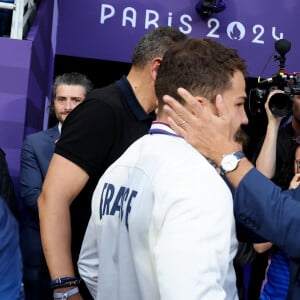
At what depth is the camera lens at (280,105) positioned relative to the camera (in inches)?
110

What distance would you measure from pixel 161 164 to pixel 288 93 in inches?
65.3

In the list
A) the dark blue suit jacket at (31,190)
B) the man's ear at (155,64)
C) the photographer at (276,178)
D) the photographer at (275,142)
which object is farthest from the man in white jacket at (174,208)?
the dark blue suit jacket at (31,190)

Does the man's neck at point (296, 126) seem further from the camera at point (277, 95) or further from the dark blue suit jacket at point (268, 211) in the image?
the dark blue suit jacket at point (268, 211)

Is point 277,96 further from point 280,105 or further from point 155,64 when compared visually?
point 155,64

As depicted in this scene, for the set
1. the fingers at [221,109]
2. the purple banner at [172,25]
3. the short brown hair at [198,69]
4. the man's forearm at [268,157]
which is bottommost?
the man's forearm at [268,157]

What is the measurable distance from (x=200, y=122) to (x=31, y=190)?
5.83 feet

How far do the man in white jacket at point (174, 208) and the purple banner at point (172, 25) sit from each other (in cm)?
323

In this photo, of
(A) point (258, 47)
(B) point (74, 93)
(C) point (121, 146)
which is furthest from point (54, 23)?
(C) point (121, 146)

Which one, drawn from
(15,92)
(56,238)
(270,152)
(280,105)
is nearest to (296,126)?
(280,105)

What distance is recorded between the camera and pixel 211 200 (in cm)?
107

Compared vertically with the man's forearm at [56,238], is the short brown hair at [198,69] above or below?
above

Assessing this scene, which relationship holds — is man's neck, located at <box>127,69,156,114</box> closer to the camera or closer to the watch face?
the watch face

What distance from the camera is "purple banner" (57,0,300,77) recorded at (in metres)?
4.41

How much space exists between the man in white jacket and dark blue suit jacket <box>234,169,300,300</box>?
0.07m
